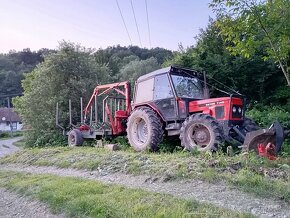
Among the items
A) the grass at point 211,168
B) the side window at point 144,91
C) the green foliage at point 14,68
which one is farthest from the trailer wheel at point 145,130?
the green foliage at point 14,68

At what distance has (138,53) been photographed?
1775 inches

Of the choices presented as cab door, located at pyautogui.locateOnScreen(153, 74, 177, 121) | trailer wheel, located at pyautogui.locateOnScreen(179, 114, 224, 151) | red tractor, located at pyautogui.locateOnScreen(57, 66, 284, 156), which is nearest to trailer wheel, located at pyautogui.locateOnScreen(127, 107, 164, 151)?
red tractor, located at pyautogui.locateOnScreen(57, 66, 284, 156)

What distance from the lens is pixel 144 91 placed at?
31.4ft

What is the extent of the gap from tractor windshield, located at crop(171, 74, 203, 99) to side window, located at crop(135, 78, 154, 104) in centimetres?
81

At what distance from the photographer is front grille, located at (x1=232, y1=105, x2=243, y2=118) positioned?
7.73 metres

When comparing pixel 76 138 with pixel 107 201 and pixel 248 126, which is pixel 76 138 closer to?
pixel 248 126

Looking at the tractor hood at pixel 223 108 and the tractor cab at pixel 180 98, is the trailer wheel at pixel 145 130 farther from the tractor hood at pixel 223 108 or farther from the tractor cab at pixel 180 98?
the tractor hood at pixel 223 108

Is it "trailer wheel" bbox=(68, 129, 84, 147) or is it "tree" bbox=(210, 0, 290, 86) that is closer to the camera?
"tree" bbox=(210, 0, 290, 86)

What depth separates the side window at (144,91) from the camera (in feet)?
30.4

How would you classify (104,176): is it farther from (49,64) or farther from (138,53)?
(138,53)

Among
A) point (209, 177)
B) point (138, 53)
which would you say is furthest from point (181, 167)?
point (138, 53)

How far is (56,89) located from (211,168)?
41.7 feet

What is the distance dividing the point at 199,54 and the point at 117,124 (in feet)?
27.6

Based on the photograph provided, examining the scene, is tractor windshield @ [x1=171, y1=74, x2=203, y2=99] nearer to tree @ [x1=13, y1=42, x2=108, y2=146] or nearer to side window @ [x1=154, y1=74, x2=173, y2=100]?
side window @ [x1=154, y1=74, x2=173, y2=100]
